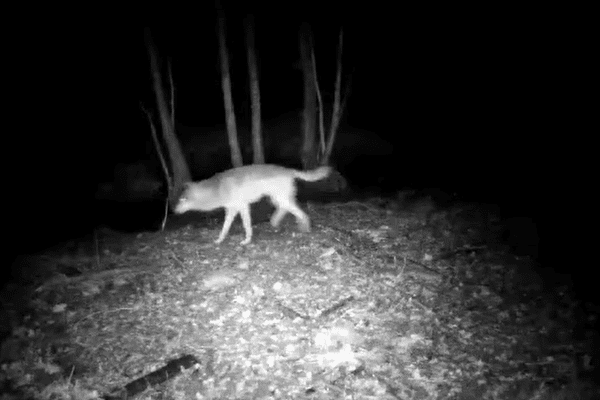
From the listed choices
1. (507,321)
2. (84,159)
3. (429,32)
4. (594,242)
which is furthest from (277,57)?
(507,321)

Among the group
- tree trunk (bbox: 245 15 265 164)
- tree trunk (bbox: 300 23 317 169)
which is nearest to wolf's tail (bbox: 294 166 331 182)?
tree trunk (bbox: 245 15 265 164)

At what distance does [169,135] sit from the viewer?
10.6 metres

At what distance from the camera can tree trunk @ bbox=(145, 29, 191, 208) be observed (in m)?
9.70

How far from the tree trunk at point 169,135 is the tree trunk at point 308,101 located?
299 centimetres

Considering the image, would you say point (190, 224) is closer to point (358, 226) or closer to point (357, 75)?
point (358, 226)

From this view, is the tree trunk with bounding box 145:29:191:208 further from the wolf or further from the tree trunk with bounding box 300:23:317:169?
the tree trunk with bounding box 300:23:317:169

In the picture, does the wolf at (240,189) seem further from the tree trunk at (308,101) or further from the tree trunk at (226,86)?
the tree trunk at (308,101)

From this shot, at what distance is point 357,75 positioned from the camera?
1884 cm

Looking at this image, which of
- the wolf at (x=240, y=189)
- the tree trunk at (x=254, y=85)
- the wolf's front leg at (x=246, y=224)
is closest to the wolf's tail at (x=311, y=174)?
the wolf at (x=240, y=189)

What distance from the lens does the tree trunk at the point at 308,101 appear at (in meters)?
10.9

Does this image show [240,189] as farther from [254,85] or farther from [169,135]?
[254,85]

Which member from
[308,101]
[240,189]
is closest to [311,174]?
[240,189]

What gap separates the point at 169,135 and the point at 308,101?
11.0 feet

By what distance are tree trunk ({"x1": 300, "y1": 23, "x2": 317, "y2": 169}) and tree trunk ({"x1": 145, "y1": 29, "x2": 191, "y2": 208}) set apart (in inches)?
118
